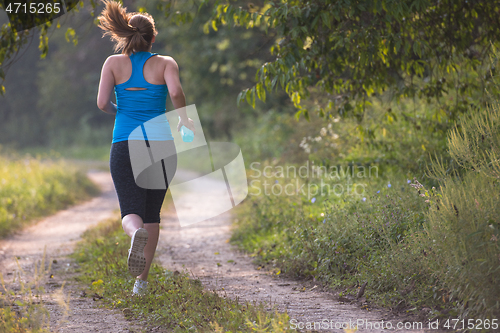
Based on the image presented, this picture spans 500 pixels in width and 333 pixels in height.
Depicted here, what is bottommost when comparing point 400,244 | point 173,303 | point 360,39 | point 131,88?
point 173,303

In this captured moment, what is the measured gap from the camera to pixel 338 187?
6301mm

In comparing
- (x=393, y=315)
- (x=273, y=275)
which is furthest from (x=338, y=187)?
(x=393, y=315)

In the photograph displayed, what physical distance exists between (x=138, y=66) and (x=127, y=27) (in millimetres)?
295

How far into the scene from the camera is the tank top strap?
3318 millimetres

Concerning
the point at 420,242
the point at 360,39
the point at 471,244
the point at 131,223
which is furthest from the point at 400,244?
the point at 131,223

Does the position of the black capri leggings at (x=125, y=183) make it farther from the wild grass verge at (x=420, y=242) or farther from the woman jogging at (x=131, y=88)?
the wild grass verge at (x=420, y=242)

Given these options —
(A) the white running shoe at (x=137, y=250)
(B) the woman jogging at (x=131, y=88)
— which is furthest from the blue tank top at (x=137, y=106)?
(A) the white running shoe at (x=137, y=250)

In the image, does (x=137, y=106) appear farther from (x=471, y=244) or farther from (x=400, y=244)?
(x=471, y=244)

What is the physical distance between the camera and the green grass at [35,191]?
8.00 metres

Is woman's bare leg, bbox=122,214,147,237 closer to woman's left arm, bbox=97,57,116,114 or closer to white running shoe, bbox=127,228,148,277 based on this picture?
white running shoe, bbox=127,228,148,277

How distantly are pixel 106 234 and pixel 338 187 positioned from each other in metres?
3.41

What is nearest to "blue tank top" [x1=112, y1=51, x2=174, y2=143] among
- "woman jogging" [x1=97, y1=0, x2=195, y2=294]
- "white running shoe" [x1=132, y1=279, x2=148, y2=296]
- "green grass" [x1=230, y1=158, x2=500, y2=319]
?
"woman jogging" [x1=97, y1=0, x2=195, y2=294]

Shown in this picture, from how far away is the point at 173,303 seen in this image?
11.0ft

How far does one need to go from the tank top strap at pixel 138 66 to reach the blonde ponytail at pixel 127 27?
0.06 m
